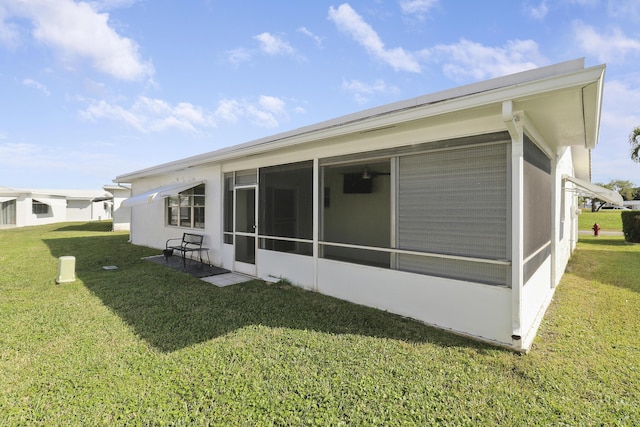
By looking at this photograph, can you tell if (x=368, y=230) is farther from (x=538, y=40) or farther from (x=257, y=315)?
(x=538, y=40)

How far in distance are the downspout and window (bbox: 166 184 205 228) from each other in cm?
904

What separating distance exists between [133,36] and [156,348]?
9.18 m

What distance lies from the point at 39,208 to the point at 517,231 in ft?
128

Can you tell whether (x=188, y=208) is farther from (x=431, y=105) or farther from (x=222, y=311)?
(x=431, y=105)

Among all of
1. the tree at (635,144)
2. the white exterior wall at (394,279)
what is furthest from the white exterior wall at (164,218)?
the tree at (635,144)

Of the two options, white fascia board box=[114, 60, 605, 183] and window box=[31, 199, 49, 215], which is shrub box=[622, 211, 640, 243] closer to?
white fascia board box=[114, 60, 605, 183]

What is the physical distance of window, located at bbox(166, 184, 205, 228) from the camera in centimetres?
1070

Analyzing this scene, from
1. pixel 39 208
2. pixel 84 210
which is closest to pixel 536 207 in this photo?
pixel 39 208

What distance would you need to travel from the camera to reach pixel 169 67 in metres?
10.7

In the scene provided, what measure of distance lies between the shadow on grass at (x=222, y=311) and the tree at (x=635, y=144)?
91.5 feet

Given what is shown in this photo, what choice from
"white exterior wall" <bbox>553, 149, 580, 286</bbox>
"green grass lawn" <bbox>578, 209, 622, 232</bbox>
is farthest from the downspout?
"green grass lawn" <bbox>578, 209, 622, 232</bbox>

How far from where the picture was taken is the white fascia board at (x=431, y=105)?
3416 millimetres

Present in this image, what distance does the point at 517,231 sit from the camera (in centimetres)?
421

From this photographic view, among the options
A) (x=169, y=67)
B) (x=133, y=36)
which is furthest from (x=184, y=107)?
(x=133, y=36)
